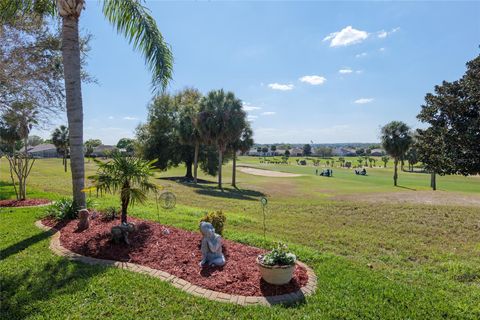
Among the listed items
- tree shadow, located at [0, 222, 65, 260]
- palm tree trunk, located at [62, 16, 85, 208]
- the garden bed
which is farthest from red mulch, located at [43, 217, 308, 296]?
the garden bed

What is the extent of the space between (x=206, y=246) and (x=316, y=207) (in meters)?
10.6

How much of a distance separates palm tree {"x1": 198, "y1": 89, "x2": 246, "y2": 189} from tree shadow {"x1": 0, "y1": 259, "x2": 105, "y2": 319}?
69.9ft

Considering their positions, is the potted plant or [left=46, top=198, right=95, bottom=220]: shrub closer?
the potted plant

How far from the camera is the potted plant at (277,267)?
15.1 ft

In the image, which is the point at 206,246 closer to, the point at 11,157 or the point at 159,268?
the point at 159,268

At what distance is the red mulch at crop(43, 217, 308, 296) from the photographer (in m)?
4.72

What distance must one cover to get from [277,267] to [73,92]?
277 inches

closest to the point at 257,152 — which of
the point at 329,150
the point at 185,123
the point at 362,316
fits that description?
the point at 329,150

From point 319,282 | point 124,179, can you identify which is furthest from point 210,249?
point 124,179

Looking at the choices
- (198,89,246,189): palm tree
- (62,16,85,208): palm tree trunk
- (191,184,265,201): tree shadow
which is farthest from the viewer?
(198,89,246,189): palm tree

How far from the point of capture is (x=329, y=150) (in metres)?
147

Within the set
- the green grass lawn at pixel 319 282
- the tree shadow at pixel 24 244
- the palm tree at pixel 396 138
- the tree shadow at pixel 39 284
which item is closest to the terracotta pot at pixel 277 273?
the green grass lawn at pixel 319 282

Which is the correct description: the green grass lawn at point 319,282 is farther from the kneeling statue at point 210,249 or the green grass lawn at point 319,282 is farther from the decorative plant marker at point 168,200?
the decorative plant marker at point 168,200

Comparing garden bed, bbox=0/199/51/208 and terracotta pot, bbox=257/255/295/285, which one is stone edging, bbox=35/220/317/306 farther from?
garden bed, bbox=0/199/51/208
